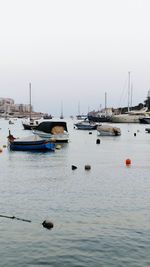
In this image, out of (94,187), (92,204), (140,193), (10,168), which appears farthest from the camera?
(10,168)

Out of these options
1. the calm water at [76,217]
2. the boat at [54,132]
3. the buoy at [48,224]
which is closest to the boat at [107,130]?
the boat at [54,132]

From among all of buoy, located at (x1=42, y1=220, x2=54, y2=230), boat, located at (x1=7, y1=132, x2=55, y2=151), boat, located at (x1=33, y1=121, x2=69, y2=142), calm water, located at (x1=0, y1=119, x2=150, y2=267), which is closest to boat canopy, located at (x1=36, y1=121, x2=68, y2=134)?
boat, located at (x1=33, y1=121, x2=69, y2=142)

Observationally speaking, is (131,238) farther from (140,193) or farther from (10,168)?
(10,168)

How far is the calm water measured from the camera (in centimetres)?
1730

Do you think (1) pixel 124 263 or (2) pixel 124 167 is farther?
(2) pixel 124 167

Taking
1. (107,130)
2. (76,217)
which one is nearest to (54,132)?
(107,130)

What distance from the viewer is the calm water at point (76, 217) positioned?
1730cm

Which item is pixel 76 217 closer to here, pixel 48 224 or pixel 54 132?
pixel 48 224

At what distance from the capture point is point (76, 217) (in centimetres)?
2298

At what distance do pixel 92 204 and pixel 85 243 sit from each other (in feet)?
24.6

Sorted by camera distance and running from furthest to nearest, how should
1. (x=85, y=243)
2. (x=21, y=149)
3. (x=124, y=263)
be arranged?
(x=21, y=149), (x=85, y=243), (x=124, y=263)

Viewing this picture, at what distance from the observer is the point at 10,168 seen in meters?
44.4

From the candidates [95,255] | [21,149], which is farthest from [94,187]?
[21,149]

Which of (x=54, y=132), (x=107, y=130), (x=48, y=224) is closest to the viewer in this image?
(x=48, y=224)
